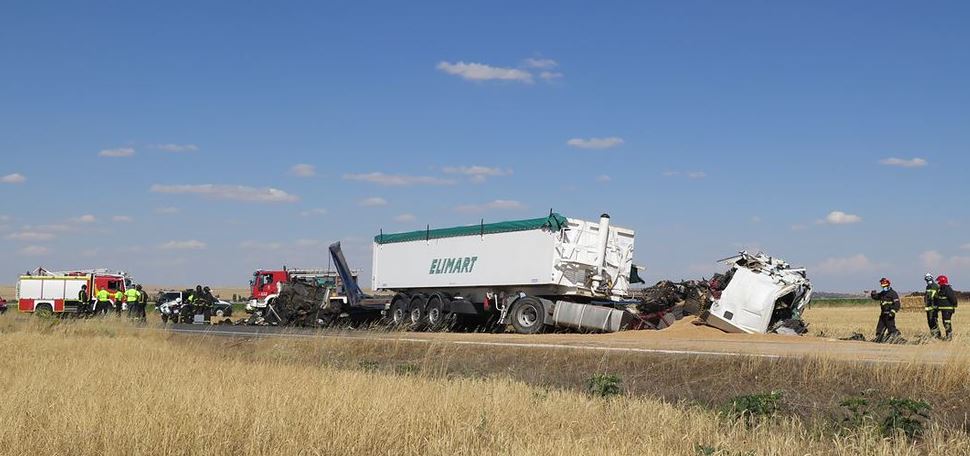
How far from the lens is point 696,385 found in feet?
46.4

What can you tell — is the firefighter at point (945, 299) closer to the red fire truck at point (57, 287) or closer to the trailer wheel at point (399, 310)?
the trailer wheel at point (399, 310)

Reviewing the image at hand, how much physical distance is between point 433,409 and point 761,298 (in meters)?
14.8

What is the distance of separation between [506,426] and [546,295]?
1756 cm

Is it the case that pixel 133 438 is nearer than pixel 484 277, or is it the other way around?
pixel 133 438

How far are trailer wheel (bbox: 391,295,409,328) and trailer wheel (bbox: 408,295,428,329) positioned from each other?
0.23m

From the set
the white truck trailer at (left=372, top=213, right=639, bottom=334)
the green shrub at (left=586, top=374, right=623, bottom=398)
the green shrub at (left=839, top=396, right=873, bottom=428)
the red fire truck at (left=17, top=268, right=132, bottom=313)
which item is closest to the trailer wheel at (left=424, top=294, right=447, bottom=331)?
the white truck trailer at (left=372, top=213, right=639, bottom=334)

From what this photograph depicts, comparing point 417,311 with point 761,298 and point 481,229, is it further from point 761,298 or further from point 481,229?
point 761,298

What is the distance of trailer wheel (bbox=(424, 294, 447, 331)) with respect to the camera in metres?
28.4

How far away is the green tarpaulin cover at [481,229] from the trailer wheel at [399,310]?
1.87 metres

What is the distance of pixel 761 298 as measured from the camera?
894 inches

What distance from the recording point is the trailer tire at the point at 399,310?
2992 centimetres

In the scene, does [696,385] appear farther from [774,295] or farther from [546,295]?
[546,295]

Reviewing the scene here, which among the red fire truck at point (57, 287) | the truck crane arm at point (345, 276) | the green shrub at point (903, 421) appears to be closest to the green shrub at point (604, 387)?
the green shrub at point (903, 421)

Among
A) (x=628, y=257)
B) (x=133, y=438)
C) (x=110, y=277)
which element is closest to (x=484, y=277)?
(x=628, y=257)
